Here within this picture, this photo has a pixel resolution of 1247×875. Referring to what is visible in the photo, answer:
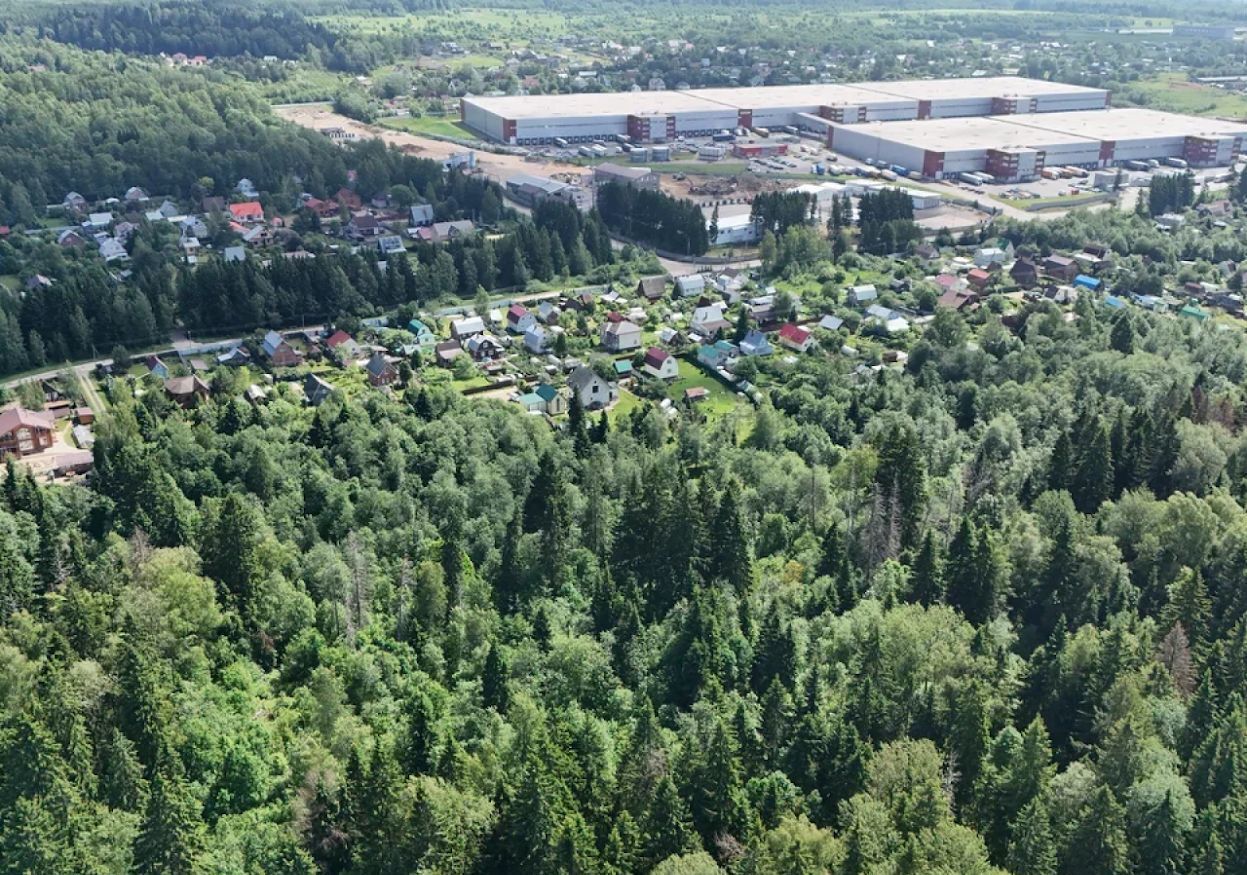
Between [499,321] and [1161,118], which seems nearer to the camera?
[499,321]

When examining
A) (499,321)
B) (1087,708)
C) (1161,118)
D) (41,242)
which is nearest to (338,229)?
(41,242)

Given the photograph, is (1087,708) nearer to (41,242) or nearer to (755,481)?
(755,481)

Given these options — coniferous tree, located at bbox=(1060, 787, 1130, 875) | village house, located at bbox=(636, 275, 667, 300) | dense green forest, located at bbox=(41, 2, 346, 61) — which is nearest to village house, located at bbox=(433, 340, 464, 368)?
village house, located at bbox=(636, 275, 667, 300)

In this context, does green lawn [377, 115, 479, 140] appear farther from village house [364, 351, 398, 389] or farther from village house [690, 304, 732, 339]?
village house [364, 351, 398, 389]

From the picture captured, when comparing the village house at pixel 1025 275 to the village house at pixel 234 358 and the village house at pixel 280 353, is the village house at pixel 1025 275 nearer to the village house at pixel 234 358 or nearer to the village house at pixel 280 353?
the village house at pixel 280 353

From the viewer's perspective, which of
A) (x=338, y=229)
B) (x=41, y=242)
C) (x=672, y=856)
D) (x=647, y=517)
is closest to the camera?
(x=672, y=856)

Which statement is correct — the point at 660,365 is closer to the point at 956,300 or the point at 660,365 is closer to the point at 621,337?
the point at 621,337

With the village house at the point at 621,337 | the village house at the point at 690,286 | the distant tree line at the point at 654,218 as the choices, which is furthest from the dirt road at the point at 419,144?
the village house at the point at 621,337
